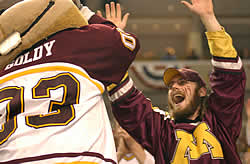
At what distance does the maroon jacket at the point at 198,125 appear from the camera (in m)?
1.97

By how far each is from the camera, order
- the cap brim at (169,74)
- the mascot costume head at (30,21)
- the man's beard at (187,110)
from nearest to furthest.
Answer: the mascot costume head at (30,21) < the man's beard at (187,110) < the cap brim at (169,74)

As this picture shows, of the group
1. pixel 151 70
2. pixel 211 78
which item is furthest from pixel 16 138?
pixel 151 70

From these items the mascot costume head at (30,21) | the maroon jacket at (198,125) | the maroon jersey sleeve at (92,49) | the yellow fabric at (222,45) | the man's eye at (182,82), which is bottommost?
the maroon jacket at (198,125)

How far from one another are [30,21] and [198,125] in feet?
4.18

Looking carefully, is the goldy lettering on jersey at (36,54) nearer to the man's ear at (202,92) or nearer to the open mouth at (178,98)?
the open mouth at (178,98)

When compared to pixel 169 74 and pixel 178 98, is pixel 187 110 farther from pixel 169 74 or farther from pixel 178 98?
pixel 169 74

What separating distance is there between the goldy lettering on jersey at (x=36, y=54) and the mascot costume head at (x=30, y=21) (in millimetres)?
35

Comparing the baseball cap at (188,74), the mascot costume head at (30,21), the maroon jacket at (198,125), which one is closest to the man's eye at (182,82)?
the baseball cap at (188,74)

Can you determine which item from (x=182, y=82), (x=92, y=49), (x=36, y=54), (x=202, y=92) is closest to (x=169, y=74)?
(x=182, y=82)

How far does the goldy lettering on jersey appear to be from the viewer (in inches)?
52.6

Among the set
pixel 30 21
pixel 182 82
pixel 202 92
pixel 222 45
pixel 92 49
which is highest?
pixel 30 21

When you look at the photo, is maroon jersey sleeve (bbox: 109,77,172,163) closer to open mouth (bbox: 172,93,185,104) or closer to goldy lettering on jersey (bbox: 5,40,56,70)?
open mouth (bbox: 172,93,185,104)

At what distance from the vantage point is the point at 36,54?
1.34m

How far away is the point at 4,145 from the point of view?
1.24 m
